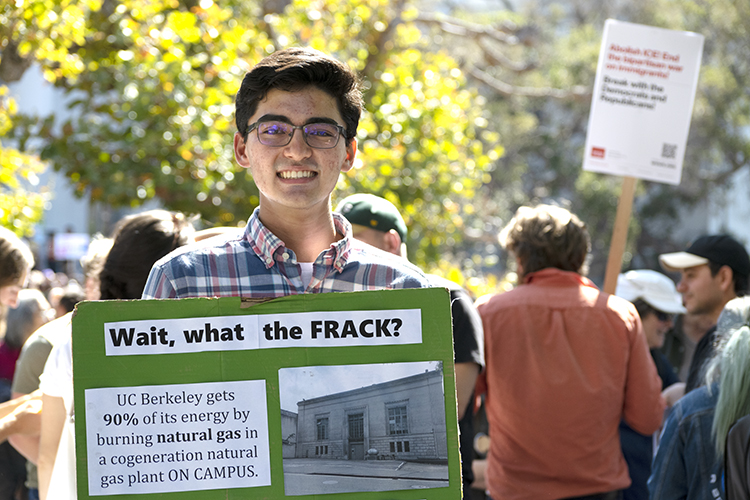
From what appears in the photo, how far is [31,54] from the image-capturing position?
14.5ft

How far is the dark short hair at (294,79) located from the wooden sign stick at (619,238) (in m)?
2.46

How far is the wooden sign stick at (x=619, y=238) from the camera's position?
155 inches

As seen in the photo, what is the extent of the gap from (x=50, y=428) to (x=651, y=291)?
131 inches

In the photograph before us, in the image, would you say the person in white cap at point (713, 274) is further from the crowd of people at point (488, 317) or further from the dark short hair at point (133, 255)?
the dark short hair at point (133, 255)

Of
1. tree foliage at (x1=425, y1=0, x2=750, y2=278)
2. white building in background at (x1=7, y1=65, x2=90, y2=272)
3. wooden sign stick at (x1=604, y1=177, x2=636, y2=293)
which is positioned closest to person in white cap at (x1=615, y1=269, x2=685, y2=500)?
wooden sign stick at (x1=604, y1=177, x2=636, y2=293)

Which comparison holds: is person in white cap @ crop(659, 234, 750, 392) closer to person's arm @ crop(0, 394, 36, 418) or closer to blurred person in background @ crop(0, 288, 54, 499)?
person's arm @ crop(0, 394, 36, 418)

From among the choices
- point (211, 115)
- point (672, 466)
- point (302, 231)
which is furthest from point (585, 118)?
point (302, 231)

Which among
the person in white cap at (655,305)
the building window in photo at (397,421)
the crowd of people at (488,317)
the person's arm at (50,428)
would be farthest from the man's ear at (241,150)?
the person in white cap at (655,305)

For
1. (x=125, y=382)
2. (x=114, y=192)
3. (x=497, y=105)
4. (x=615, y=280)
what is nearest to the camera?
(x=125, y=382)

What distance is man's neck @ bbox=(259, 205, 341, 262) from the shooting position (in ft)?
5.77

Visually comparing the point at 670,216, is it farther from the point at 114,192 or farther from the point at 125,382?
the point at 125,382

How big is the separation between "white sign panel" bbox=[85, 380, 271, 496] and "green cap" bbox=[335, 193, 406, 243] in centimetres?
182

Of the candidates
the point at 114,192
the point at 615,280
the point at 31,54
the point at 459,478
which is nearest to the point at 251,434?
the point at 459,478

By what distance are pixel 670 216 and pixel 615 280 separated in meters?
25.2
